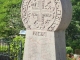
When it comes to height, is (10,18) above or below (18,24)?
above

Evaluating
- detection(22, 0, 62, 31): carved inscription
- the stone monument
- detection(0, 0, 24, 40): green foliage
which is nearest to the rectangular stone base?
the stone monument

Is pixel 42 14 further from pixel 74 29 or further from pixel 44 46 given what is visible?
pixel 74 29

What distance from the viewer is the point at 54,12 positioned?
657 cm

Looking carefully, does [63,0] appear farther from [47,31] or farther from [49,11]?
[47,31]

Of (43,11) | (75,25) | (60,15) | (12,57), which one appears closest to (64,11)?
(60,15)

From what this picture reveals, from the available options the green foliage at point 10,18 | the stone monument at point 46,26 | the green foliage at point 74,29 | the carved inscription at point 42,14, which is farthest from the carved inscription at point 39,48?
the green foliage at point 74,29

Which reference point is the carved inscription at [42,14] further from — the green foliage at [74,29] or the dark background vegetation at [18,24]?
the green foliage at [74,29]

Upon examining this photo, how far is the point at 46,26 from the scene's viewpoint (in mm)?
6746

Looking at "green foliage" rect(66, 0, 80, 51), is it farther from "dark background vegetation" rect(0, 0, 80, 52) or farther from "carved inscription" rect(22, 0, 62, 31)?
"carved inscription" rect(22, 0, 62, 31)

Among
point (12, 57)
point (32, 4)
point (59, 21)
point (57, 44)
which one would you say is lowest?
point (12, 57)

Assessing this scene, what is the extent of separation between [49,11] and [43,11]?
186mm

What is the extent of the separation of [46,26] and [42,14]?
1.03ft

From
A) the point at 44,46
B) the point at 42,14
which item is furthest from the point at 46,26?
the point at 44,46

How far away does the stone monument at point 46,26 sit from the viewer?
21.5 ft
